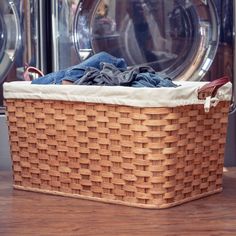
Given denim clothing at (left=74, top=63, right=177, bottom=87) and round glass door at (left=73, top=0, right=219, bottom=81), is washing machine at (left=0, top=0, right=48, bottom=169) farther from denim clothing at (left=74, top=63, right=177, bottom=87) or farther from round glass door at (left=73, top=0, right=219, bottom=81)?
denim clothing at (left=74, top=63, right=177, bottom=87)

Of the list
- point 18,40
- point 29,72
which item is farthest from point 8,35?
point 29,72

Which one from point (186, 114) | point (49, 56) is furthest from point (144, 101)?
point (49, 56)

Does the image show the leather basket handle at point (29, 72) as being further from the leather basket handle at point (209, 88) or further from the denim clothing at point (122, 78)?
the leather basket handle at point (209, 88)

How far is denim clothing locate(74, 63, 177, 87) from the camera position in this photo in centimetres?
138

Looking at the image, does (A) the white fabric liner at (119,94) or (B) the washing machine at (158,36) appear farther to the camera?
(B) the washing machine at (158,36)

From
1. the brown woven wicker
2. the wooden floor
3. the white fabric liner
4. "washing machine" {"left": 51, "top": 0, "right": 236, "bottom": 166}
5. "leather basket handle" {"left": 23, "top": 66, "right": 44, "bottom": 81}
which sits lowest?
the wooden floor

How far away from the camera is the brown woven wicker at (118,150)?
4.31 feet

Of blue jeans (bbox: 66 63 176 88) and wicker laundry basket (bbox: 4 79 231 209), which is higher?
blue jeans (bbox: 66 63 176 88)

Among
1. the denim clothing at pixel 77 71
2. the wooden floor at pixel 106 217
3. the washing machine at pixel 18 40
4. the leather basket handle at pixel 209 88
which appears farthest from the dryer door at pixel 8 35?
the leather basket handle at pixel 209 88

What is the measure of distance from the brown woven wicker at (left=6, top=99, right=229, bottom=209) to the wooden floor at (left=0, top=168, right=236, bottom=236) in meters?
0.03

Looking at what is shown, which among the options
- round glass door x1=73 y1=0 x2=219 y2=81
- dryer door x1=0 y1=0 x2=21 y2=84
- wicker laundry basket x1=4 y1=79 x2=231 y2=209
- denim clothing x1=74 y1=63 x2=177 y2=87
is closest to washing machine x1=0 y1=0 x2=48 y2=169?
dryer door x1=0 y1=0 x2=21 y2=84

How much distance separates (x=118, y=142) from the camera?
4.39 feet

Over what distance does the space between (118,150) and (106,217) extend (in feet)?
0.46

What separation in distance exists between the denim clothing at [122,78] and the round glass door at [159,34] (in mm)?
439
